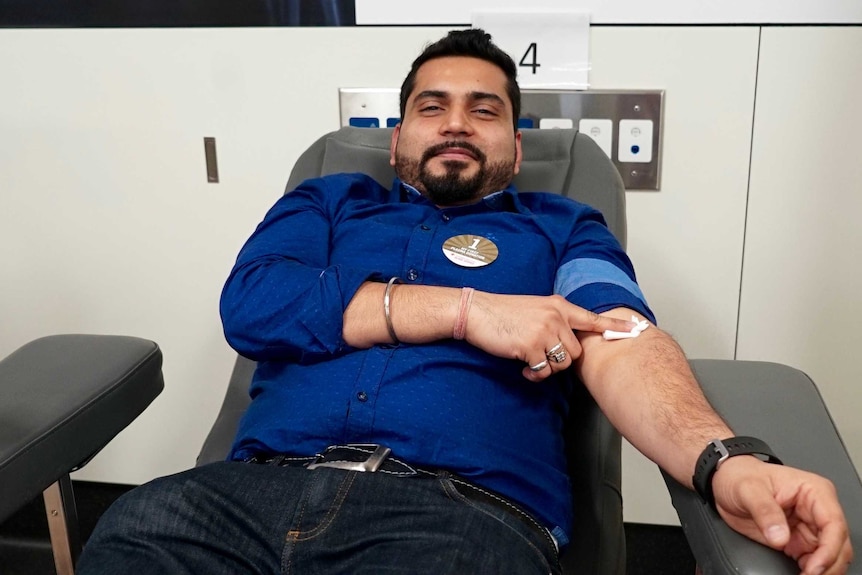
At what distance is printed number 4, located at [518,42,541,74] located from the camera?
171 centimetres

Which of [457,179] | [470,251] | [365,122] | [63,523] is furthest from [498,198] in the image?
[63,523]

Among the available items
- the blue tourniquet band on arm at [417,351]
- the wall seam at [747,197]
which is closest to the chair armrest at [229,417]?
the blue tourniquet band on arm at [417,351]

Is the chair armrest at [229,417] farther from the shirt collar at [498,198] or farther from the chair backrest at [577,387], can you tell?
the shirt collar at [498,198]

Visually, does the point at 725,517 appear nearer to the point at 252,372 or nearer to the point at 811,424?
the point at 811,424

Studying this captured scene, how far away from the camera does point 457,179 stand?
4.69ft

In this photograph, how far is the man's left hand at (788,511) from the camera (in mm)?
750

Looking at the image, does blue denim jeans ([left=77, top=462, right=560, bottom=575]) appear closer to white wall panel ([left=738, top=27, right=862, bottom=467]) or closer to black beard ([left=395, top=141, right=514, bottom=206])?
black beard ([left=395, top=141, right=514, bottom=206])

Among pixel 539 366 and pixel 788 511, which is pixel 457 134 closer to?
pixel 539 366

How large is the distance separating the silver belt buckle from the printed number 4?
2.98ft

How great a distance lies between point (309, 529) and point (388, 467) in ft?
0.46

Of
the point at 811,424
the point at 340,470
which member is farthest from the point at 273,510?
the point at 811,424

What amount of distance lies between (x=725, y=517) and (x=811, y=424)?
0.21 m

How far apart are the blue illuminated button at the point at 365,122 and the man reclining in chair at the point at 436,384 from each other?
308 mm

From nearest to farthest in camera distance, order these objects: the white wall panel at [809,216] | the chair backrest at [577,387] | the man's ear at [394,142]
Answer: the chair backrest at [577,387] → the man's ear at [394,142] → the white wall panel at [809,216]
